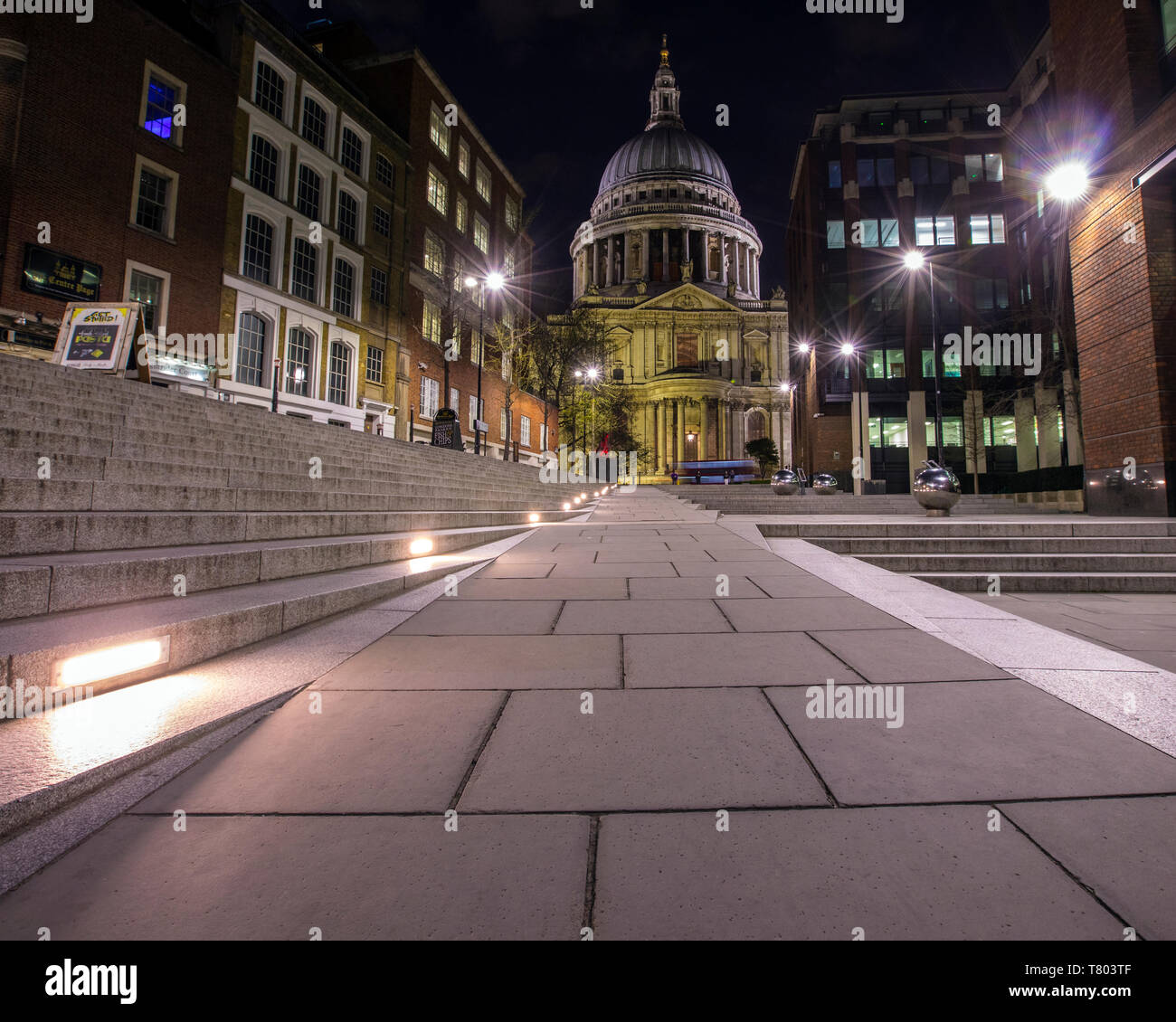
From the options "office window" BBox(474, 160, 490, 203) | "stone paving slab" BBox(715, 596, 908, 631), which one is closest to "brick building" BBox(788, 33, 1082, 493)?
"office window" BBox(474, 160, 490, 203)

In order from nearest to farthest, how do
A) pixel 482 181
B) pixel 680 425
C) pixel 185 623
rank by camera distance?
pixel 185 623 < pixel 482 181 < pixel 680 425

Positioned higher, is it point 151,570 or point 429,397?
point 429,397

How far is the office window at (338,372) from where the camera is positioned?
84.8 feet

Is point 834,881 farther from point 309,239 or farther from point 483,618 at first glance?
point 309,239

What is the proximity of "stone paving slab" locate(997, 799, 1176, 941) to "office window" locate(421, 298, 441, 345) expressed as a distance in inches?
1308

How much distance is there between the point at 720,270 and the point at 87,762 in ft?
299

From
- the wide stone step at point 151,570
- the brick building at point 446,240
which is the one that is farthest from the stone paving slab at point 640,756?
the brick building at point 446,240

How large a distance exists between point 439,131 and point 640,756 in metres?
40.0

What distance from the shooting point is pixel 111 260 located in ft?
57.9

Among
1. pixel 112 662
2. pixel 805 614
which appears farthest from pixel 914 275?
pixel 112 662

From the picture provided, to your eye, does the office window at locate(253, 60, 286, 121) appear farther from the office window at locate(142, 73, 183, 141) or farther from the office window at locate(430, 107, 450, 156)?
the office window at locate(430, 107, 450, 156)

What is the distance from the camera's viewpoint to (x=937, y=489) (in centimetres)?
1191
